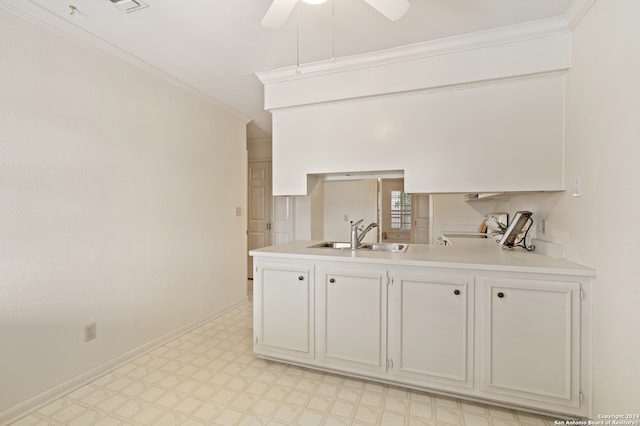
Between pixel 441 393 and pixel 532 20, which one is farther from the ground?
pixel 532 20

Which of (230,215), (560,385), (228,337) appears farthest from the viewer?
(230,215)

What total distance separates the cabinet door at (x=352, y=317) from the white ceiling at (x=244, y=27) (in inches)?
65.3

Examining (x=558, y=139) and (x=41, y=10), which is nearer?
(x=41, y=10)

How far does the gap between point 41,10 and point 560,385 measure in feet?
12.3

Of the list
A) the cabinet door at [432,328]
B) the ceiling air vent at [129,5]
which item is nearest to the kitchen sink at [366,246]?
the cabinet door at [432,328]

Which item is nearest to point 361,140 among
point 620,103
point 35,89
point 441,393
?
point 620,103

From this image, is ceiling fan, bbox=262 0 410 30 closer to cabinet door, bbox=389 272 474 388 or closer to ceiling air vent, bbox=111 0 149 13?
ceiling air vent, bbox=111 0 149 13

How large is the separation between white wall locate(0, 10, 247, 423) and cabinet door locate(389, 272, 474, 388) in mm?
2103

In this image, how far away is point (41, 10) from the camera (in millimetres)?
1828

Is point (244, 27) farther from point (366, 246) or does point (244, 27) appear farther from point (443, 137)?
point (366, 246)

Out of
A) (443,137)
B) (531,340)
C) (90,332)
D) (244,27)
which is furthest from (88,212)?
(531,340)

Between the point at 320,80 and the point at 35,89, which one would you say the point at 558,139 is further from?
the point at 35,89

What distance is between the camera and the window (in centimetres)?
335

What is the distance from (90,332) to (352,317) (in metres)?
1.90
